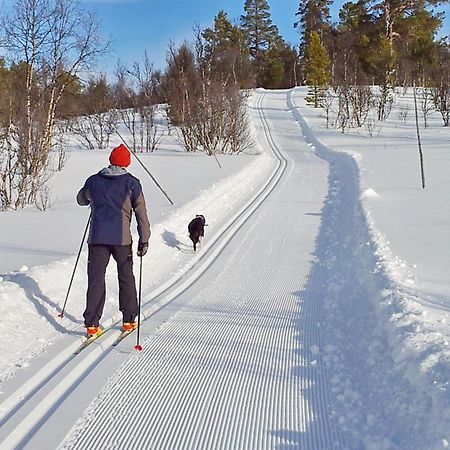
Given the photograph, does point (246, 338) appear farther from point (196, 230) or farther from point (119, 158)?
point (196, 230)

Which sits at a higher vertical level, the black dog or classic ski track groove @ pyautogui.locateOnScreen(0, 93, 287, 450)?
the black dog

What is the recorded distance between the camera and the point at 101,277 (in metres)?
5.15

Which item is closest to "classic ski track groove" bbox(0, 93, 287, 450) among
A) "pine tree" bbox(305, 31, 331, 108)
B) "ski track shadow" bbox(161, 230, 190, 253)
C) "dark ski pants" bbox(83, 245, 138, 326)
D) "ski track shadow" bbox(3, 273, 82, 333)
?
"dark ski pants" bbox(83, 245, 138, 326)

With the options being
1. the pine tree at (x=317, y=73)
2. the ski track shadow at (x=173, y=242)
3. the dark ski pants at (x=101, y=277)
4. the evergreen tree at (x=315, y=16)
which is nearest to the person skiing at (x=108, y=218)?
the dark ski pants at (x=101, y=277)

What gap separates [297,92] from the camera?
62.2 metres

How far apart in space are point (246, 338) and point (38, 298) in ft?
8.27

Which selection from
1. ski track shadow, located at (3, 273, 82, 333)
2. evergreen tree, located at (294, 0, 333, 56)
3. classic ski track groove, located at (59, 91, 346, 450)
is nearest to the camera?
classic ski track groove, located at (59, 91, 346, 450)

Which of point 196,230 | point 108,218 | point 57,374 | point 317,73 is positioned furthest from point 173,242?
point 317,73

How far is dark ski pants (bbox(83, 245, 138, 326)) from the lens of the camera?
16.7 feet

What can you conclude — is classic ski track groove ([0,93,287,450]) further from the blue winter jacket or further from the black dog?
the black dog

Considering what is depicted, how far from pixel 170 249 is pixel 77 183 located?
1088cm

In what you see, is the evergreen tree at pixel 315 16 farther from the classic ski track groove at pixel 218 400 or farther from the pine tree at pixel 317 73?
the classic ski track groove at pixel 218 400

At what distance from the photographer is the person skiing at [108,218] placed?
500 cm

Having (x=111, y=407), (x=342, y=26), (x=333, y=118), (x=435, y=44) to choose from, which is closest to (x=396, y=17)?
(x=435, y=44)
